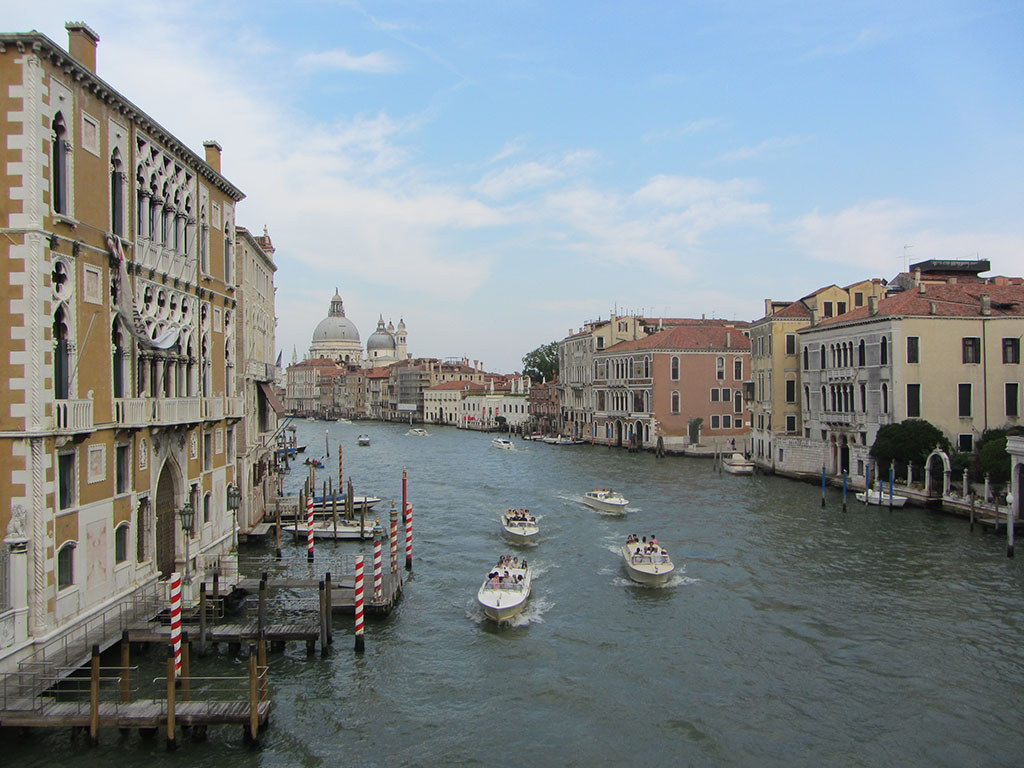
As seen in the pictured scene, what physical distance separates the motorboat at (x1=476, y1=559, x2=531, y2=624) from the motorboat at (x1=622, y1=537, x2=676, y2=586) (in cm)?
249

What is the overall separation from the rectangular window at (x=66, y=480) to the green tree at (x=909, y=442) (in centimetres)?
2455

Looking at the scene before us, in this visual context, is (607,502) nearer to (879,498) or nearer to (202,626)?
(879,498)

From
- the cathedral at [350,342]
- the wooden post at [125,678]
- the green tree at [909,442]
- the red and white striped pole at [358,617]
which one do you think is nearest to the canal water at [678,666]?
the red and white striped pole at [358,617]

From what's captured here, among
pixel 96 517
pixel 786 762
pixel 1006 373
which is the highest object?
pixel 1006 373

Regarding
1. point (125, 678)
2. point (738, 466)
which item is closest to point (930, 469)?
point (738, 466)

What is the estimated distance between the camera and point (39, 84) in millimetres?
10750

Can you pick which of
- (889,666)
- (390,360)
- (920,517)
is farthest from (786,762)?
(390,360)

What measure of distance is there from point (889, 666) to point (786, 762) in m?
3.93

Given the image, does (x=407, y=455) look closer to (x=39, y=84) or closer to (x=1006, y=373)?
(x=1006, y=373)

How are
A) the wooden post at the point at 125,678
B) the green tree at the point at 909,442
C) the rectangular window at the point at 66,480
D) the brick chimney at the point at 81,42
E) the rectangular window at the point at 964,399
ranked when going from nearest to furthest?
the wooden post at the point at 125,678 → the rectangular window at the point at 66,480 → the brick chimney at the point at 81,42 → the green tree at the point at 909,442 → the rectangular window at the point at 964,399

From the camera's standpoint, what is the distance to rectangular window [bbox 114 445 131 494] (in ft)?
42.7

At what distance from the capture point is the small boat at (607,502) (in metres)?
27.9

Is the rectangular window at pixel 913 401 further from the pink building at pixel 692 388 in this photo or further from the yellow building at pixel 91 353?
the pink building at pixel 692 388

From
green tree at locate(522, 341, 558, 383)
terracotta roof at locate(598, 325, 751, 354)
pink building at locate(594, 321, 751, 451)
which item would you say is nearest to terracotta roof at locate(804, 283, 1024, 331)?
pink building at locate(594, 321, 751, 451)
